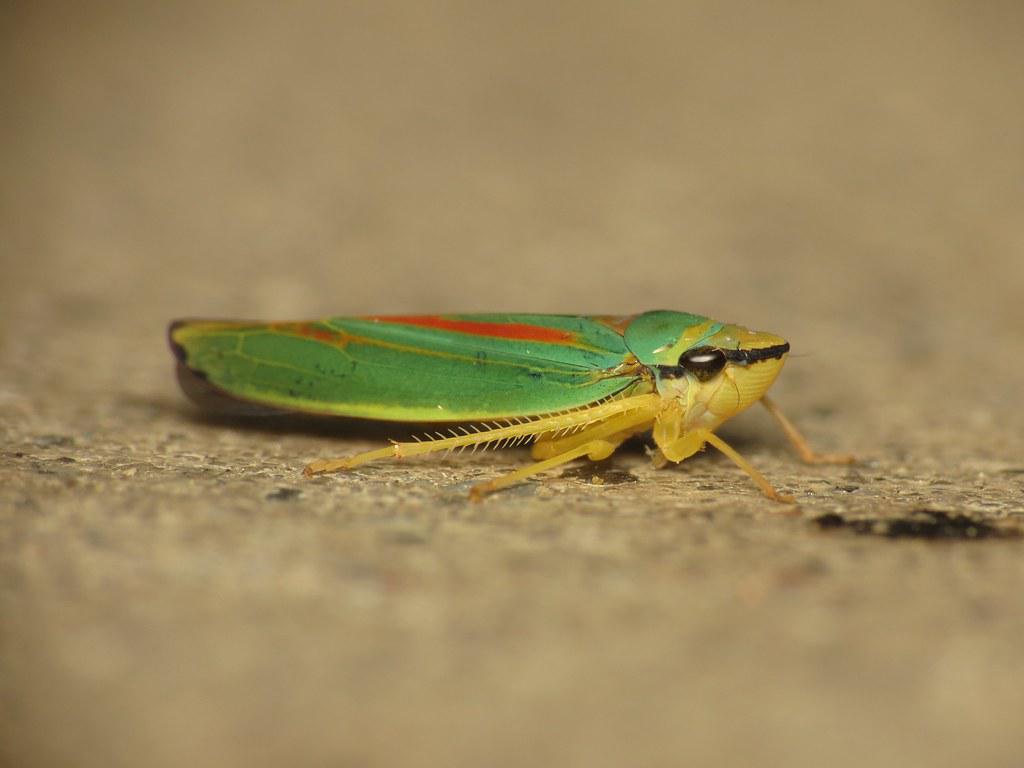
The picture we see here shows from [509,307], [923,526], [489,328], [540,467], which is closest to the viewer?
[923,526]

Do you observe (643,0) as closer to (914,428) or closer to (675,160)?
(675,160)

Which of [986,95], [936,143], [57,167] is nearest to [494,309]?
[57,167]

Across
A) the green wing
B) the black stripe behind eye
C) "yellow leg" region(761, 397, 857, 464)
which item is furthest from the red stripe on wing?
"yellow leg" region(761, 397, 857, 464)

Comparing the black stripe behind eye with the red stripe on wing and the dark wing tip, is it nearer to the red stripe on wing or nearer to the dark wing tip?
the red stripe on wing

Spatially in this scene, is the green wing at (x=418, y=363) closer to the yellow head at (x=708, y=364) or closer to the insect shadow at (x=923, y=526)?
the yellow head at (x=708, y=364)

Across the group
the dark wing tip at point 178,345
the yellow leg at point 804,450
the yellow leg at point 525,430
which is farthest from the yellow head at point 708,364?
the dark wing tip at point 178,345

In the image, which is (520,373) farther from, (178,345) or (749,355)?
(178,345)

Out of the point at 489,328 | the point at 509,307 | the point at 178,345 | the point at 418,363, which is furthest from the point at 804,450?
the point at 178,345
